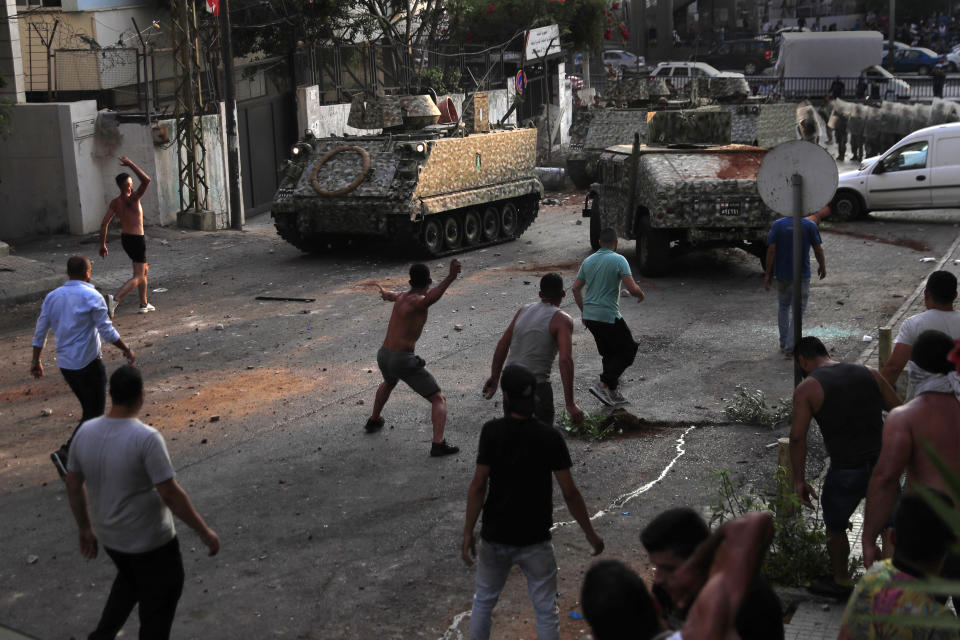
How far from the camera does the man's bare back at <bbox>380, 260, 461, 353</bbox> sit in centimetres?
852

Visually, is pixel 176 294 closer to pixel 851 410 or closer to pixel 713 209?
pixel 713 209

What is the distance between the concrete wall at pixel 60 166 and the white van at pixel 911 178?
12342 millimetres

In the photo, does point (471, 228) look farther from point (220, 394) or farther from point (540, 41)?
point (540, 41)

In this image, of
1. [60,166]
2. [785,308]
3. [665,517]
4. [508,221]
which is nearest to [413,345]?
[785,308]

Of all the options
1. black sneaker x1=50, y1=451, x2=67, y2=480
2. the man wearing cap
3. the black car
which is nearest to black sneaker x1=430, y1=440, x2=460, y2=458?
black sneaker x1=50, y1=451, x2=67, y2=480

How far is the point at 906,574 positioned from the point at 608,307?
584 centimetres

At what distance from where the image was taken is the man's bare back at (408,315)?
27.9ft

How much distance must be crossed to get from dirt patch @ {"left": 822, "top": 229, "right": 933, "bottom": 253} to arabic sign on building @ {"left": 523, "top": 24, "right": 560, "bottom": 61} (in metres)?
12.3

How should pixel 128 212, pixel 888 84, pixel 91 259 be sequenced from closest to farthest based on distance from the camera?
pixel 128 212, pixel 91 259, pixel 888 84

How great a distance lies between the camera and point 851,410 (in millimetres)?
5734

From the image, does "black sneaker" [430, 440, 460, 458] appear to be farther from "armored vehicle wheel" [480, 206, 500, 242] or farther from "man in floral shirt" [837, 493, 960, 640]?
"armored vehicle wheel" [480, 206, 500, 242]

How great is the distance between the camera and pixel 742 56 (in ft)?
167

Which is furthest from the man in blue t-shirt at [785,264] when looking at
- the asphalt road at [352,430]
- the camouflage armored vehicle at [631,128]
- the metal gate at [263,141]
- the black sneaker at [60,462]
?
the metal gate at [263,141]

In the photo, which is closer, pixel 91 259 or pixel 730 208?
pixel 730 208
